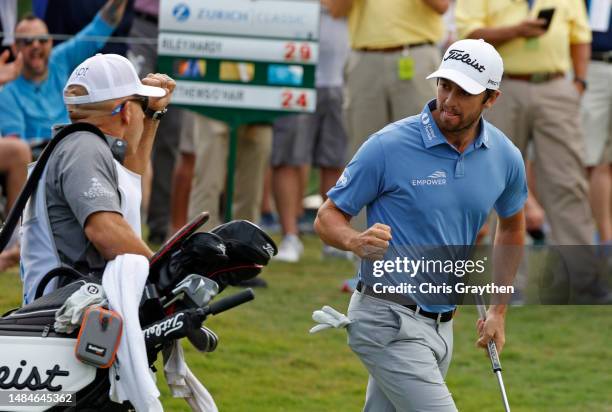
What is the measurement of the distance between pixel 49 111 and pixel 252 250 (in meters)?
5.49

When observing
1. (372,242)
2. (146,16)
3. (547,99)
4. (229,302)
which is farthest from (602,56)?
(229,302)

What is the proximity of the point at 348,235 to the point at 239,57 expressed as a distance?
17.2 feet

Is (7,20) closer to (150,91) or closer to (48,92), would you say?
(48,92)

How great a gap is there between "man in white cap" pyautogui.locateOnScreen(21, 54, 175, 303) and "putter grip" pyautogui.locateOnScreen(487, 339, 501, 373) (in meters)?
1.56

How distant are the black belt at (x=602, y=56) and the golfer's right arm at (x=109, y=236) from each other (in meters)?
7.09

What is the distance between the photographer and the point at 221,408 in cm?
736

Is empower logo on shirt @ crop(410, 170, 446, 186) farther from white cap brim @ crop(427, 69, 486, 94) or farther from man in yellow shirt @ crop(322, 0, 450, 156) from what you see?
man in yellow shirt @ crop(322, 0, 450, 156)

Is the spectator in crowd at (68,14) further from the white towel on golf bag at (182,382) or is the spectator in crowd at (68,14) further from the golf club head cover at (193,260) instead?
the golf club head cover at (193,260)

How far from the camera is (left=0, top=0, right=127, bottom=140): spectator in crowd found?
401 inches

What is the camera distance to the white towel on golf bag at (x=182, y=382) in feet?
17.7

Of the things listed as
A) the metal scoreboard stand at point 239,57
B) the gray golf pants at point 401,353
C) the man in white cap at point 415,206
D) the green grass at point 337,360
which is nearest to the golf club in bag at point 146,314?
the man in white cap at point 415,206

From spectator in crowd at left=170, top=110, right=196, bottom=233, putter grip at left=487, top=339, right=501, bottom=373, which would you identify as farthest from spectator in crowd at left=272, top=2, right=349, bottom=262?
putter grip at left=487, top=339, right=501, bottom=373

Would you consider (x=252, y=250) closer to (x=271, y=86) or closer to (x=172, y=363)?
(x=172, y=363)

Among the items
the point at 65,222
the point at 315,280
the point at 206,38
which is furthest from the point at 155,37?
the point at 65,222
